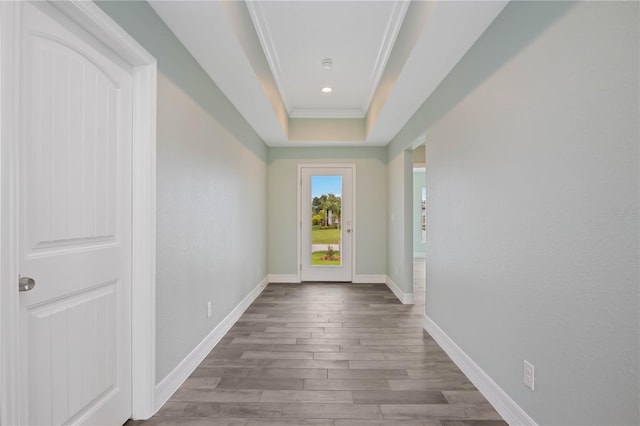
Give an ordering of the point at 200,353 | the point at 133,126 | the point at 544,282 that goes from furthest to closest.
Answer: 1. the point at 200,353
2. the point at 133,126
3. the point at 544,282

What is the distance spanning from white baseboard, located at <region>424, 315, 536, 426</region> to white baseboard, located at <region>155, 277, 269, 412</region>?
198 cm

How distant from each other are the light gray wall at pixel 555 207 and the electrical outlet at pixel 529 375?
0.12 feet

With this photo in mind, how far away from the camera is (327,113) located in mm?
4723

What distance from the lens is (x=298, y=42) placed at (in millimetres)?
2826

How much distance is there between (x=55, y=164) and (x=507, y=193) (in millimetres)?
2187

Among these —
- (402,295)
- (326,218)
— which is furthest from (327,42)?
(402,295)

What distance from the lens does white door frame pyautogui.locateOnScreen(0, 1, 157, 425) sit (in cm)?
105

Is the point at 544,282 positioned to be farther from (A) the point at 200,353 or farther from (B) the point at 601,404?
(A) the point at 200,353

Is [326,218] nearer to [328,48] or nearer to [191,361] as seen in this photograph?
[328,48]

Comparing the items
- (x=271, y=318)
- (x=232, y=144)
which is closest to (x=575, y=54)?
(x=232, y=144)

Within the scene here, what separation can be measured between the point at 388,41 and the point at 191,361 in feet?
9.98

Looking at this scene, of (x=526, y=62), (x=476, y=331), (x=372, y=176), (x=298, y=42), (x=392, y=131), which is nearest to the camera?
(x=526, y=62)

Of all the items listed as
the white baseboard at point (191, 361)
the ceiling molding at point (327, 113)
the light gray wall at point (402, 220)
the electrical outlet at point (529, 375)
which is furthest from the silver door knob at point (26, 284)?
the ceiling molding at point (327, 113)

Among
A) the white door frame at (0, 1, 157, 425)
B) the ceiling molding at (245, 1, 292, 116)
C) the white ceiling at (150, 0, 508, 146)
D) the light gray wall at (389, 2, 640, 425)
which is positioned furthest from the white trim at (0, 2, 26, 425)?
the light gray wall at (389, 2, 640, 425)
